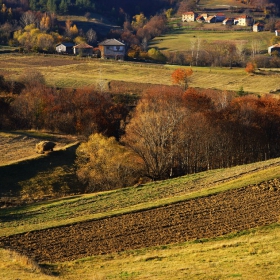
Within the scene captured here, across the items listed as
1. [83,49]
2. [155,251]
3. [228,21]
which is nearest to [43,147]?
[155,251]

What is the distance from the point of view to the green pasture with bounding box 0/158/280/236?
29.4 metres

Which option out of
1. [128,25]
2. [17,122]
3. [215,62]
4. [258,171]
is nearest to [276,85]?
[215,62]

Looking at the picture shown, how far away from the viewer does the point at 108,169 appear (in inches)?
1599

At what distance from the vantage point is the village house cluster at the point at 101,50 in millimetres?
102438

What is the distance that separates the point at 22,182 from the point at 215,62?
214 ft

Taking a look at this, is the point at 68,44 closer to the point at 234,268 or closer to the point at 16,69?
the point at 16,69

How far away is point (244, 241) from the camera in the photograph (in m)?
23.7

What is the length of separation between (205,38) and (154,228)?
4123 inches

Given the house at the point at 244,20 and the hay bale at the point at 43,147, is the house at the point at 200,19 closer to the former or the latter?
the house at the point at 244,20

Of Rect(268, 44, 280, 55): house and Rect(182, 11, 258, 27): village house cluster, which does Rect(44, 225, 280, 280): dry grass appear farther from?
Rect(182, 11, 258, 27): village house cluster

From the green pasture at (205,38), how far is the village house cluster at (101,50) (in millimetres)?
16814

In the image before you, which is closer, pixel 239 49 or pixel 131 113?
pixel 131 113

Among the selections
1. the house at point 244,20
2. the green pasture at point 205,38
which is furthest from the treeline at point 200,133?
the house at point 244,20

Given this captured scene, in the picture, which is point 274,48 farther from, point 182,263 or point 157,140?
point 182,263
